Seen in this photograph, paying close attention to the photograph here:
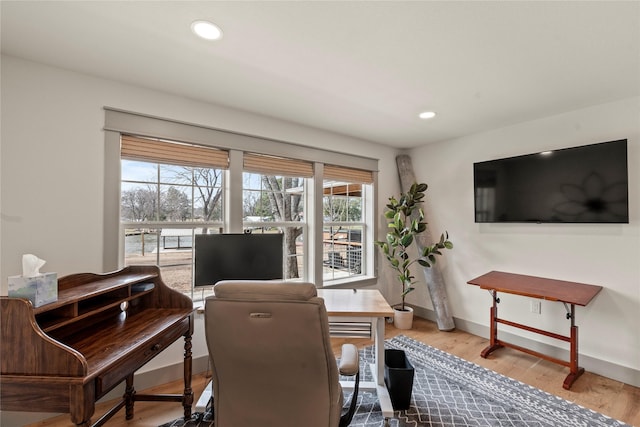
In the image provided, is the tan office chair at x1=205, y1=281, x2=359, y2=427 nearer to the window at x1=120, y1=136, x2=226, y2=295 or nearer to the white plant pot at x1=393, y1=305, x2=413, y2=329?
the window at x1=120, y1=136, x2=226, y2=295

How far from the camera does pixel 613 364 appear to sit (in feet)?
7.92

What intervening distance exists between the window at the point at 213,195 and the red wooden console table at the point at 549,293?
4.86 ft

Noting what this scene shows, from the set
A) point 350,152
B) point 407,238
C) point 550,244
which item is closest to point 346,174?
point 350,152

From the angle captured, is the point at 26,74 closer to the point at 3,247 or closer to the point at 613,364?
the point at 3,247

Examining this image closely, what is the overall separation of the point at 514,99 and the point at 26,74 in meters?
3.67

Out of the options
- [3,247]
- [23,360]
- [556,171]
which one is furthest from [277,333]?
[556,171]

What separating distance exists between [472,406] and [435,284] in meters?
1.66

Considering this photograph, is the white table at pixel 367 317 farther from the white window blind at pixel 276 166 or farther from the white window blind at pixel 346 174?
the white window blind at pixel 346 174

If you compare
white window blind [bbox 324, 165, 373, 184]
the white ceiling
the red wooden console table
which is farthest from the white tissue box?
the red wooden console table

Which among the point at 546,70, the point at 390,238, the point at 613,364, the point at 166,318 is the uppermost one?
the point at 546,70

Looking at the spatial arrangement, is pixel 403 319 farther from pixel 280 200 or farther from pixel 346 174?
pixel 280 200

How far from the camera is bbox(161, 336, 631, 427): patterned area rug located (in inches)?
74.6

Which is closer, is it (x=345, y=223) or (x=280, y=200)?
(x=280, y=200)

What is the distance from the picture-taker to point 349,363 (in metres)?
1.38
